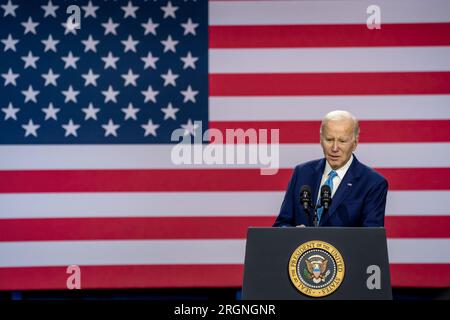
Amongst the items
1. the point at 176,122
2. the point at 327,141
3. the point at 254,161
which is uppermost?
the point at 176,122

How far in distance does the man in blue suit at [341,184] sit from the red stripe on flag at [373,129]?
3.62 feet

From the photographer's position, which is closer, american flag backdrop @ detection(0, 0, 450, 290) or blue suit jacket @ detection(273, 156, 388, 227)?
blue suit jacket @ detection(273, 156, 388, 227)

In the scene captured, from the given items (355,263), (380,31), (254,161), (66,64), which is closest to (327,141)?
(355,263)

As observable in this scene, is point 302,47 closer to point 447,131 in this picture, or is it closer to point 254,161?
point 254,161

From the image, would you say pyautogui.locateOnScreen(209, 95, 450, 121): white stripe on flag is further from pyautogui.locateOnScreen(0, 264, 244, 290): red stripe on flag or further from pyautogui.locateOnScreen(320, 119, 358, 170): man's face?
pyautogui.locateOnScreen(320, 119, 358, 170): man's face

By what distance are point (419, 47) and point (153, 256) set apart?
6.91 feet

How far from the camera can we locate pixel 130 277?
399 centimetres

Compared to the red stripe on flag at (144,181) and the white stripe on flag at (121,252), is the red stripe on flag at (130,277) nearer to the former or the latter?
the white stripe on flag at (121,252)

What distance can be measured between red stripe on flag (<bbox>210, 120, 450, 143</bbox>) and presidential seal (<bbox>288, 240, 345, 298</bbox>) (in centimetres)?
190

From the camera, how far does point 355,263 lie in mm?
2078

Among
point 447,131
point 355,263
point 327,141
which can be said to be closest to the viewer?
point 355,263

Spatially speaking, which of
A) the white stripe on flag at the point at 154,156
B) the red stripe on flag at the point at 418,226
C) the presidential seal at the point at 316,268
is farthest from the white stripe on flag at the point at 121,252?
the presidential seal at the point at 316,268

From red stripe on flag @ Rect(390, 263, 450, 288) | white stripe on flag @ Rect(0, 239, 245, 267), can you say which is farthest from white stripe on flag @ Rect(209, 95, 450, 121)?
red stripe on flag @ Rect(390, 263, 450, 288)

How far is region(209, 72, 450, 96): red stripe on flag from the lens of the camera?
394cm
